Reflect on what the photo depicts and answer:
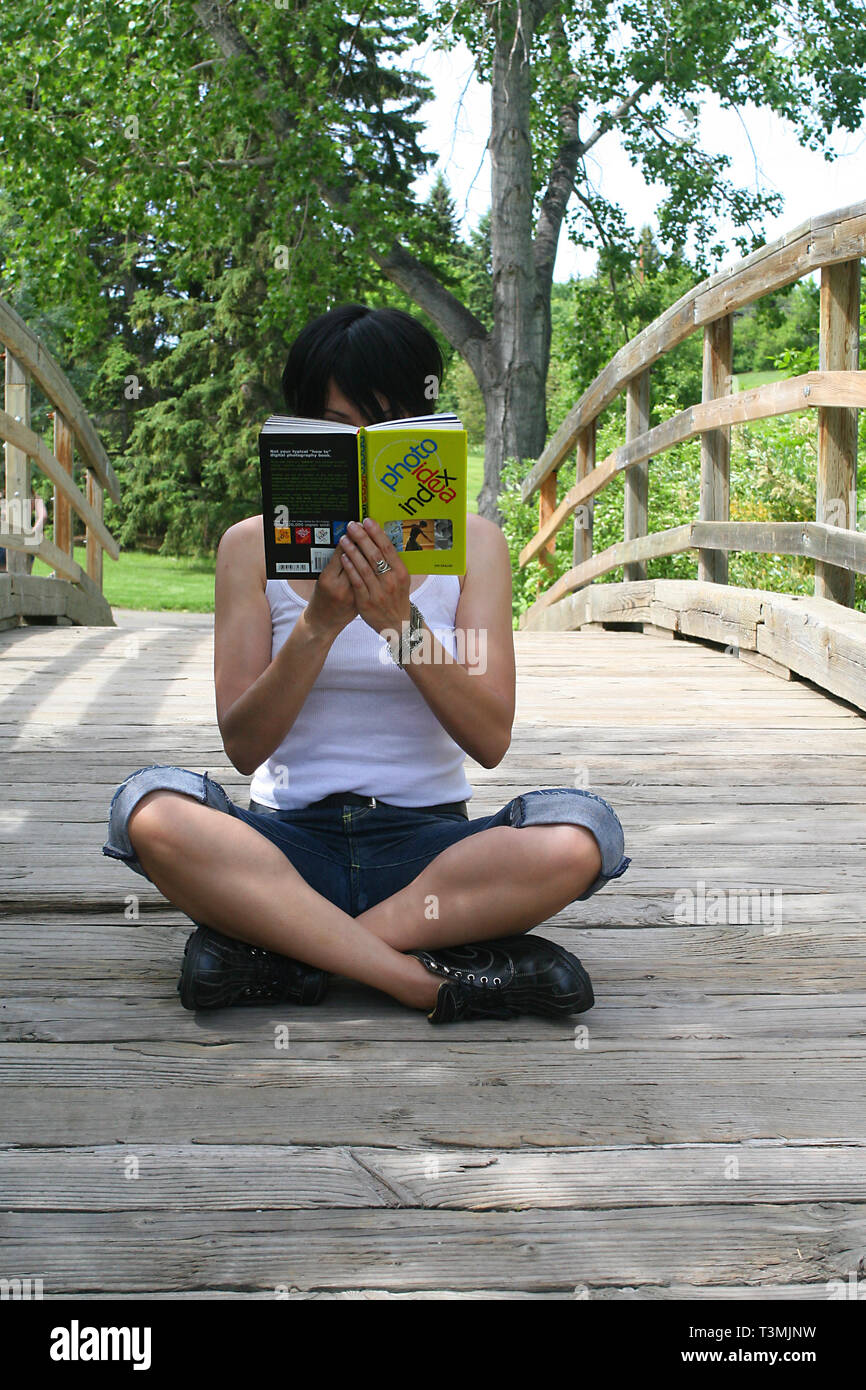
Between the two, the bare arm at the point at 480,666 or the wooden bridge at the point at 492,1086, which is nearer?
the wooden bridge at the point at 492,1086

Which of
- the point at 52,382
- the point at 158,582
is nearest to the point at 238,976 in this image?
the point at 52,382

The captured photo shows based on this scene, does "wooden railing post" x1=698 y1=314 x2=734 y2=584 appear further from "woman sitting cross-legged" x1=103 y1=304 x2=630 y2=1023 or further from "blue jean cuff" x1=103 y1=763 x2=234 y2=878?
"blue jean cuff" x1=103 y1=763 x2=234 y2=878

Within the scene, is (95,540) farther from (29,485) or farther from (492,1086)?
(492,1086)

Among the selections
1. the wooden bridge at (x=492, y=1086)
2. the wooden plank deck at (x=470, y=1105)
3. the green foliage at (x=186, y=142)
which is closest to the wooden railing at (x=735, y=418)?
the wooden bridge at (x=492, y=1086)

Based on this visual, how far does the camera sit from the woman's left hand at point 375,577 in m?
1.75

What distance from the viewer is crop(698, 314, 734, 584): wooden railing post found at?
4988 millimetres

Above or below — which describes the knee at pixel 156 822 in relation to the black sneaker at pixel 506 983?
above

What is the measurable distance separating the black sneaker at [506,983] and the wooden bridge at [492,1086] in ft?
0.11

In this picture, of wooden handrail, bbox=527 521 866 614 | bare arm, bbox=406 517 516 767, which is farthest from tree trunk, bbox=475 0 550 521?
bare arm, bbox=406 517 516 767

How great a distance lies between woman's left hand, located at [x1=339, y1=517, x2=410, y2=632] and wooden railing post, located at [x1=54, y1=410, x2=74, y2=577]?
5450 mm

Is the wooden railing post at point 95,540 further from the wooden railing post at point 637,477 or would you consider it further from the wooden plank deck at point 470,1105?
the wooden plank deck at point 470,1105

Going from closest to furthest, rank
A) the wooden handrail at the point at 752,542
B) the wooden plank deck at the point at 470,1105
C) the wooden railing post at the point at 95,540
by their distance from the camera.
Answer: the wooden plank deck at the point at 470,1105
the wooden handrail at the point at 752,542
the wooden railing post at the point at 95,540

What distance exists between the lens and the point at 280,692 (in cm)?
188
